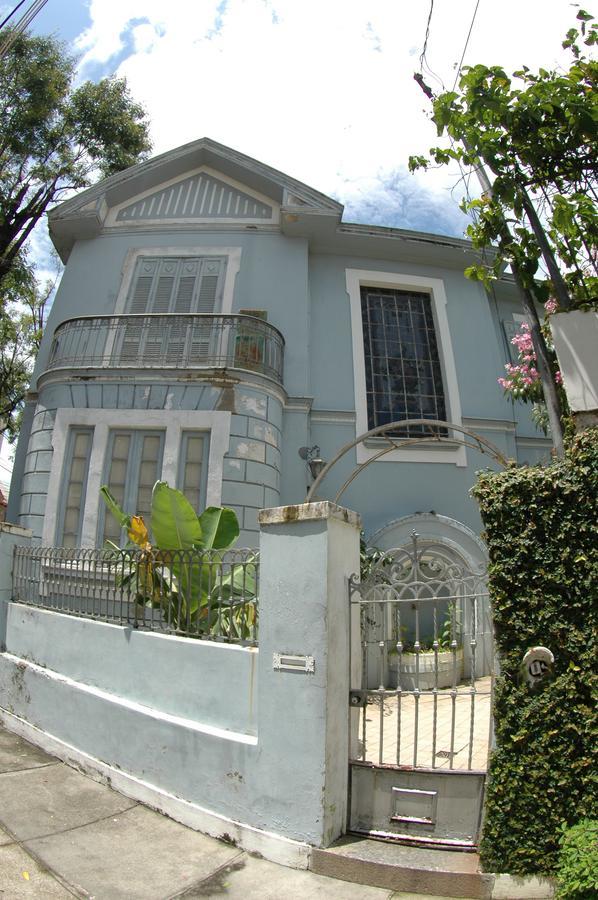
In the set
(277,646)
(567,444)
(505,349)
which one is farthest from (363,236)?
(277,646)

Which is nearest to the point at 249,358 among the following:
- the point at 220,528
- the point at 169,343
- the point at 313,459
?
the point at 169,343

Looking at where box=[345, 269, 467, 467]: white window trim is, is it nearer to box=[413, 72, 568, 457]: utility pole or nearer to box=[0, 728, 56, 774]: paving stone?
box=[413, 72, 568, 457]: utility pole

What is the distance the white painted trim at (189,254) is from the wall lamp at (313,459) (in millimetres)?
3152

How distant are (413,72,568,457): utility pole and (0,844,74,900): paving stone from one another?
460cm

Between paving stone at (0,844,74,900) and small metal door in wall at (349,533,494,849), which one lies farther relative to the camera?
small metal door in wall at (349,533,494,849)

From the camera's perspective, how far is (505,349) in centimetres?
1241

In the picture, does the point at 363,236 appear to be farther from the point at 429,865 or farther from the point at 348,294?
the point at 429,865

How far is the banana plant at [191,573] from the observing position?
495 centimetres

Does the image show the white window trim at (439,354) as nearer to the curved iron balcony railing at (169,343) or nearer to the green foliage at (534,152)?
the curved iron balcony railing at (169,343)

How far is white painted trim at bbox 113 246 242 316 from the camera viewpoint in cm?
1148

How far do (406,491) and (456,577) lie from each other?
628 centimetres

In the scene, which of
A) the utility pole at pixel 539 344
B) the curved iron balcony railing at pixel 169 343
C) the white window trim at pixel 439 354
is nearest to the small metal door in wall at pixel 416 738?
the utility pole at pixel 539 344

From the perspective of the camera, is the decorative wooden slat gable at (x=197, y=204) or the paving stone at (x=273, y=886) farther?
the decorative wooden slat gable at (x=197, y=204)

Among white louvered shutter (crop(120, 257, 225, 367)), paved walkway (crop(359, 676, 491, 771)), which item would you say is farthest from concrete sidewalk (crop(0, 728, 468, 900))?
white louvered shutter (crop(120, 257, 225, 367))
